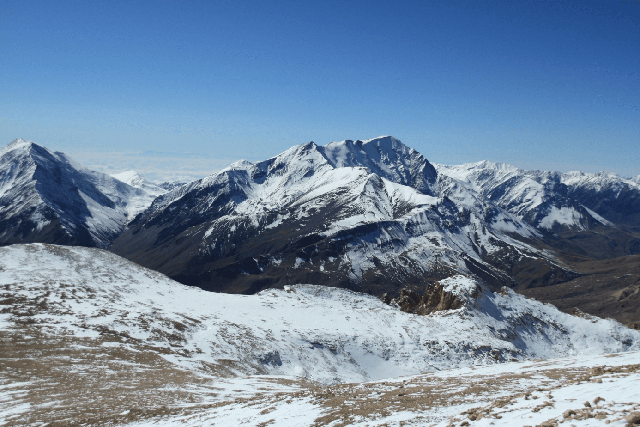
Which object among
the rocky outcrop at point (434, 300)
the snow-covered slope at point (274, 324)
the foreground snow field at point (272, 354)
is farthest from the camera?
the rocky outcrop at point (434, 300)

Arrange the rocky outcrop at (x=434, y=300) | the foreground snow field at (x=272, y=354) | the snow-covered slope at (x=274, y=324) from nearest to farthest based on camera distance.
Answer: the foreground snow field at (x=272, y=354) → the snow-covered slope at (x=274, y=324) → the rocky outcrop at (x=434, y=300)

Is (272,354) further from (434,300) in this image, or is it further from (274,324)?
(434,300)

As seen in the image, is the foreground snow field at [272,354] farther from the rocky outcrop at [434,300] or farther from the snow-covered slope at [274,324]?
the rocky outcrop at [434,300]

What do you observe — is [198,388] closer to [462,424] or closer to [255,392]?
[255,392]

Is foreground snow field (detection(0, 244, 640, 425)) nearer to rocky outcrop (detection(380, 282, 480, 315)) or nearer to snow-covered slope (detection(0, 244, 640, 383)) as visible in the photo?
snow-covered slope (detection(0, 244, 640, 383))

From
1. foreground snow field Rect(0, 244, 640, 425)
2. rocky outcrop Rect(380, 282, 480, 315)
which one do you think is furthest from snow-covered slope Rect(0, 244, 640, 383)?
rocky outcrop Rect(380, 282, 480, 315)

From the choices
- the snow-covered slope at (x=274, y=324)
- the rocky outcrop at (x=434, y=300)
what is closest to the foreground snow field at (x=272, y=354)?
the snow-covered slope at (x=274, y=324)
